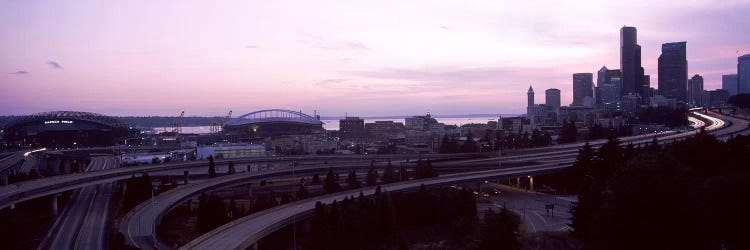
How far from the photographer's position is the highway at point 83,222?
20.7m

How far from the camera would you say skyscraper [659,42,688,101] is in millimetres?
174150

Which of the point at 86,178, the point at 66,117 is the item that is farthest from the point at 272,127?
the point at 86,178

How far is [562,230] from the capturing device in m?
22.9

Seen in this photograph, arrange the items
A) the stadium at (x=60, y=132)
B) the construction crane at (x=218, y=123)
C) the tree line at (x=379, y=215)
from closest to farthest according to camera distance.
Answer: the tree line at (x=379, y=215) → the stadium at (x=60, y=132) → the construction crane at (x=218, y=123)

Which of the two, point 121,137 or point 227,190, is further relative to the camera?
point 121,137

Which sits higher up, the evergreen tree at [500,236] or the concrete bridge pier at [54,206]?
the evergreen tree at [500,236]

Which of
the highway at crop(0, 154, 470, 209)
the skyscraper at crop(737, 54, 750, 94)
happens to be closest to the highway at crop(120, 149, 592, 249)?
the highway at crop(0, 154, 470, 209)

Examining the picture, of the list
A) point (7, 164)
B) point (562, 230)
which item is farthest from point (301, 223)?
point (7, 164)

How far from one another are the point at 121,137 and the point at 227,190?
70.5 metres

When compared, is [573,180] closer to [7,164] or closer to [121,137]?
[7,164]

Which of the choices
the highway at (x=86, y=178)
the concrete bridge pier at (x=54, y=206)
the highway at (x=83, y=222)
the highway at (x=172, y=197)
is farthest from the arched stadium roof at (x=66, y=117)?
the concrete bridge pier at (x=54, y=206)

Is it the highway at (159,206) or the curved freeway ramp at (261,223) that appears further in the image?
the highway at (159,206)

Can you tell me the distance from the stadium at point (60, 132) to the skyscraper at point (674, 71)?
163 meters

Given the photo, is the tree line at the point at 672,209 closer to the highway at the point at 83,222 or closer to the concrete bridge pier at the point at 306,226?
the concrete bridge pier at the point at 306,226
